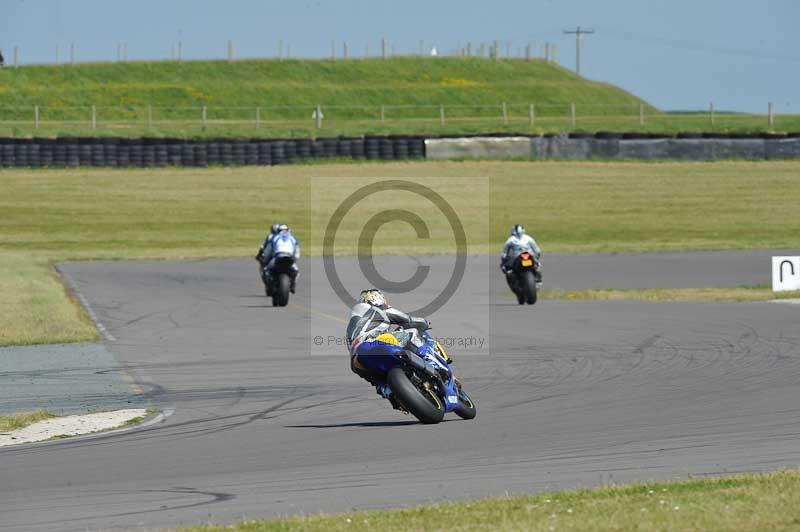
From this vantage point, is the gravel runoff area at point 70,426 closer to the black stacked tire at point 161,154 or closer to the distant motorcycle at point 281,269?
the distant motorcycle at point 281,269

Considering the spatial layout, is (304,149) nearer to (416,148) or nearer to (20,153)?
(416,148)

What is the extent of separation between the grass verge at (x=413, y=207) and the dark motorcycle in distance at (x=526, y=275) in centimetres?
1759

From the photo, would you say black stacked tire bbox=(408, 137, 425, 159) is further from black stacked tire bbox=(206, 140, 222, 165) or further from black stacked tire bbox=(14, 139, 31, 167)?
black stacked tire bbox=(14, 139, 31, 167)

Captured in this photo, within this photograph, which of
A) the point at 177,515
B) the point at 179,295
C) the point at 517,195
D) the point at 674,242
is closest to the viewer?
the point at 177,515

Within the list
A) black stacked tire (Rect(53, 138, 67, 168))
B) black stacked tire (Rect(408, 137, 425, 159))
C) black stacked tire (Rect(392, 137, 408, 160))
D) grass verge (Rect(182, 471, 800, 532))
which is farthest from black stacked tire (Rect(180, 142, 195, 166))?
grass verge (Rect(182, 471, 800, 532))

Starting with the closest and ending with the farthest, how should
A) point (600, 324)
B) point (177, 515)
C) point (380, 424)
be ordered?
point (177, 515) → point (380, 424) → point (600, 324)

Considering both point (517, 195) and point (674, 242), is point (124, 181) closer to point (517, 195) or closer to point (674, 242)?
point (517, 195)

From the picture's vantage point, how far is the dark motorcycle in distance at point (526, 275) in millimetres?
26188

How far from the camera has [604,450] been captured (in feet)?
37.9

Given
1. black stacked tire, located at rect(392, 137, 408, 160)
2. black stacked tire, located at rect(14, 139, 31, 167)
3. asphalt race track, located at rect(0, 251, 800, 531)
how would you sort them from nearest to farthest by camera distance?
asphalt race track, located at rect(0, 251, 800, 531)
black stacked tire, located at rect(14, 139, 31, 167)
black stacked tire, located at rect(392, 137, 408, 160)

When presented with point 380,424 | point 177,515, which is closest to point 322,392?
point 380,424

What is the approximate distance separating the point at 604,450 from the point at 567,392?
3888 mm

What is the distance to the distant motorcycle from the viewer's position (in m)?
26.2

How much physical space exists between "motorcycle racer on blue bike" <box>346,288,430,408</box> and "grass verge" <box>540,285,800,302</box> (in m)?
14.8
